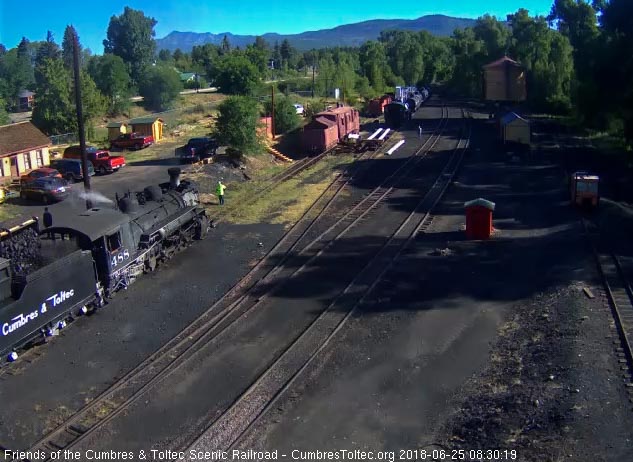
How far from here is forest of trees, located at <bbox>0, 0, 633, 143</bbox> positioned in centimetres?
3272

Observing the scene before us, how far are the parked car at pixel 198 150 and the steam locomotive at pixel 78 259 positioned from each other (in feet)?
58.7

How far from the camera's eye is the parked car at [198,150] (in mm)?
36750

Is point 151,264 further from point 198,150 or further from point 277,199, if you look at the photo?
point 198,150

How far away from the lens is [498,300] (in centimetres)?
1500

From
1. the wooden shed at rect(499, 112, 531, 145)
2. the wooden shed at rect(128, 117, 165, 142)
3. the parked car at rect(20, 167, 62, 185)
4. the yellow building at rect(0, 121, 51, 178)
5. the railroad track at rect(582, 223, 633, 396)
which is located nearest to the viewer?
the railroad track at rect(582, 223, 633, 396)

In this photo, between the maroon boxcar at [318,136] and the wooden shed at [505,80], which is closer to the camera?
the maroon boxcar at [318,136]

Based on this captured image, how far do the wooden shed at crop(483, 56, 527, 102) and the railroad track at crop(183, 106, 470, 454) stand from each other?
5124 cm

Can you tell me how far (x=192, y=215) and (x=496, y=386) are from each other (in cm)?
1242

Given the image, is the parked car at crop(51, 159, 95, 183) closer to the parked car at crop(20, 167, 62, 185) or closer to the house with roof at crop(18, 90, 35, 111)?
the parked car at crop(20, 167, 62, 185)

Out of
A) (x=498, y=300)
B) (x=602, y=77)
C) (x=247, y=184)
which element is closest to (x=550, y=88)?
(x=602, y=77)

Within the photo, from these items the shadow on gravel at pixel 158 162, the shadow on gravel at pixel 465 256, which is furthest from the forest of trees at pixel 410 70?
the shadow on gravel at pixel 158 162

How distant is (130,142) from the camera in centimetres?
4412

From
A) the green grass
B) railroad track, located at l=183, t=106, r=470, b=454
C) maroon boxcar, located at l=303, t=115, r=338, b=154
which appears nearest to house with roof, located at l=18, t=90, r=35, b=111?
maroon boxcar, located at l=303, t=115, r=338, b=154

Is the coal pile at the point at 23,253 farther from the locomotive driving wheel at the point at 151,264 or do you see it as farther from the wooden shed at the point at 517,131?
the wooden shed at the point at 517,131
